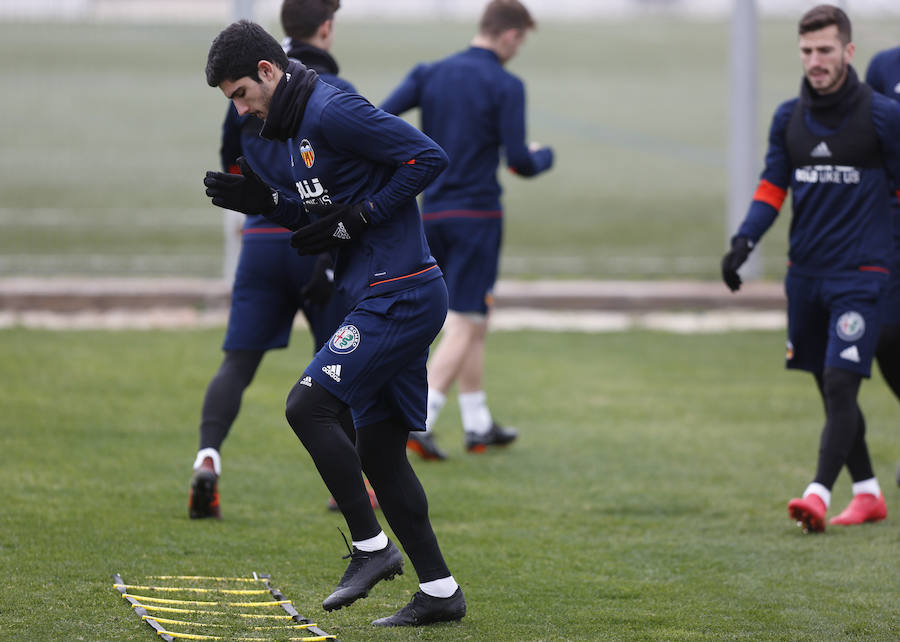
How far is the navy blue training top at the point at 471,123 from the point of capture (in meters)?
7.08

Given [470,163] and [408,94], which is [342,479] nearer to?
[470,163]

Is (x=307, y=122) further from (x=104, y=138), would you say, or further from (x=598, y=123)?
(x=598, y=123)

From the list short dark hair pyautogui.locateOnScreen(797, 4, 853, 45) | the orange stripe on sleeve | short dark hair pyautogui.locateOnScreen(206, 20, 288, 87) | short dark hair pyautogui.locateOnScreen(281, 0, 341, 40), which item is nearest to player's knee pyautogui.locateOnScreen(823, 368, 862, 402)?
the orange stripe on sleeve

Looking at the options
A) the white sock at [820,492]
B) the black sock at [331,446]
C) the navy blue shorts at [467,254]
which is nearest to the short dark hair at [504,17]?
the navy blue shorts at [467,254]

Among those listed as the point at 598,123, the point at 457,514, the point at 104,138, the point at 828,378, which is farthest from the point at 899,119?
the point at 598,123

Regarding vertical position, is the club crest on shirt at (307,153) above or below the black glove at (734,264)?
above

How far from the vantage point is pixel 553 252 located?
1475 cm

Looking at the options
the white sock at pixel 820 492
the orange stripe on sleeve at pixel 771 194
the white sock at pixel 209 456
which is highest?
the orange stripe on sleeve at pixel 771 194

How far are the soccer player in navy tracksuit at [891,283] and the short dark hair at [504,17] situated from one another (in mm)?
1856

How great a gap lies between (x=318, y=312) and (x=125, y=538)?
1.24 meters

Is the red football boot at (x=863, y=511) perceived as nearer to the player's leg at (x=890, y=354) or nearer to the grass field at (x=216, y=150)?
the player's leg at (x=890, y=354)

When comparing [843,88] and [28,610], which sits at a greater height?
[843,88]

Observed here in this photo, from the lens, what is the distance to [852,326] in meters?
5.55

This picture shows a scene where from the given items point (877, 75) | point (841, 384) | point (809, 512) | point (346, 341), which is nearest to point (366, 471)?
point (346, 341)
